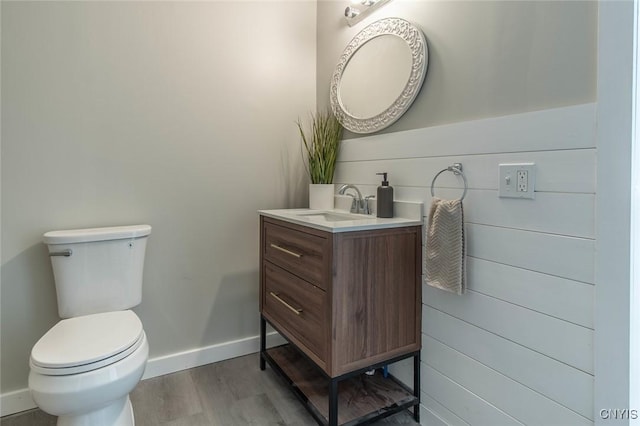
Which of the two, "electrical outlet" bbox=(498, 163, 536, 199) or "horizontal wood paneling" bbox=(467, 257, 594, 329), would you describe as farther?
"electrical outlet" bbox=(498, 163, 536, 199)

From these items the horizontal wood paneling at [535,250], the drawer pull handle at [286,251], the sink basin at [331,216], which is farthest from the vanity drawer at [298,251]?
the horizontal wood paneling at [535,250]

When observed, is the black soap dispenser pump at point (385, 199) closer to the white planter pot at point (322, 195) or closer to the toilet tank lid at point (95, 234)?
the white planter pot at point (322, 195)

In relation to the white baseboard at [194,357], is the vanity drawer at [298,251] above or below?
above

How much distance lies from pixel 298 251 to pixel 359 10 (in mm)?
1323

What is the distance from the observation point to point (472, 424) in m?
1.35

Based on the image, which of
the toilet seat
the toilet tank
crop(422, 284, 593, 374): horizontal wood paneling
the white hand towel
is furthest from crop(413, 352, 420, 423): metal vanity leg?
the toilet tank

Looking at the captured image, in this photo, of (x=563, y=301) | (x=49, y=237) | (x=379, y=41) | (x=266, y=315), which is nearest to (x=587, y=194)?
(x=563, y=301)

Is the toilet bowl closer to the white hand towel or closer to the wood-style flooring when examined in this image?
the wood-style flooring

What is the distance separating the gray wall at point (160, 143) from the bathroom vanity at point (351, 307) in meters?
0.54

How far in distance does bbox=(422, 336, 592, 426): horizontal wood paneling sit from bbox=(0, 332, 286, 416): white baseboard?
1107 mm

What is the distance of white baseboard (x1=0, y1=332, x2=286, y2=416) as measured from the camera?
5.40 ft

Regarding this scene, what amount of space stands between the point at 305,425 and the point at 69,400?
919 millimetres

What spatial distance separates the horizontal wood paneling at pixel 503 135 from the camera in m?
1.01

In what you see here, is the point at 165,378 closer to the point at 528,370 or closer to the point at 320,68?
the point at 528,370
